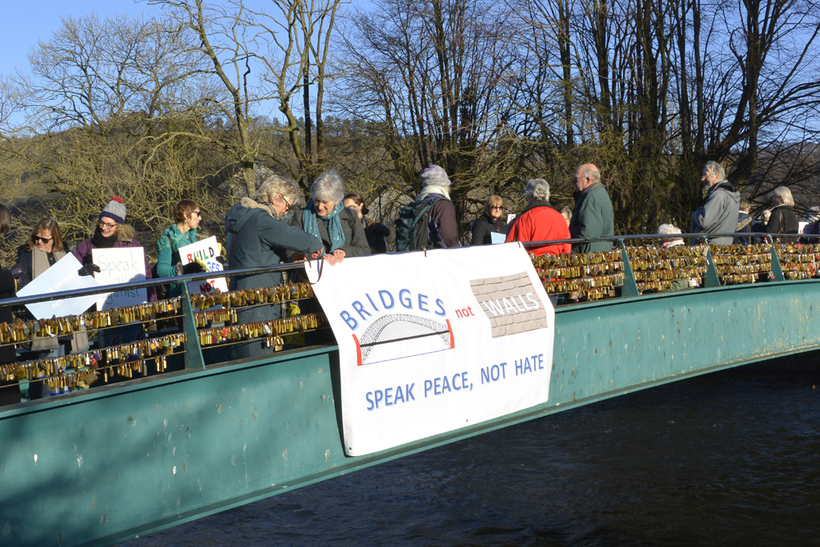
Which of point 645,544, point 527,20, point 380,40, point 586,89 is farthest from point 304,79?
point 645,544

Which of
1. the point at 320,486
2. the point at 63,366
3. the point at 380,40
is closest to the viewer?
the point at 63,366

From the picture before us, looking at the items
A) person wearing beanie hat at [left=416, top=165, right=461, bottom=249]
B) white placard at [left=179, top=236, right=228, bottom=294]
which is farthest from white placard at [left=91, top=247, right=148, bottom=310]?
person wearing beanie hat at [left=416, top=165, right=461, bottom=249]

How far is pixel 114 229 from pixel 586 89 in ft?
45.7

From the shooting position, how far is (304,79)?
862 inches

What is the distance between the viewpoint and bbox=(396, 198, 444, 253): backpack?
254 inches

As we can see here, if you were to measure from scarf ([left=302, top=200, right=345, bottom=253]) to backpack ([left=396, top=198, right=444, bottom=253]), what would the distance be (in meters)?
0.73

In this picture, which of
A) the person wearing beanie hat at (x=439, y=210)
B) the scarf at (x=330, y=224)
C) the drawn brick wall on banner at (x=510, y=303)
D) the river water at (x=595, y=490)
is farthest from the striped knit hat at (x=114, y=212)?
the river water at (x=595, y=490)

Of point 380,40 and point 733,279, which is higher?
point 380,40

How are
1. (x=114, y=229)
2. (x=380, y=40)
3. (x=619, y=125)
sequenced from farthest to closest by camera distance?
1. (x=380, y=40)
2. (x=619, y=125)
3. (x=114, y=229)

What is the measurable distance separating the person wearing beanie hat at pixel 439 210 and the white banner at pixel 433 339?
0.50 meters

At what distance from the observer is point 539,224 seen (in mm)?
6570

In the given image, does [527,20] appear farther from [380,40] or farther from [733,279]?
[733,279]

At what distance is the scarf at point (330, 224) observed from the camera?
5.78 m

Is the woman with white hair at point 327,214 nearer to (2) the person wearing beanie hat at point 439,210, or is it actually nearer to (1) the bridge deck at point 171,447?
(2) the person wearing beanie hat at point 439,210
